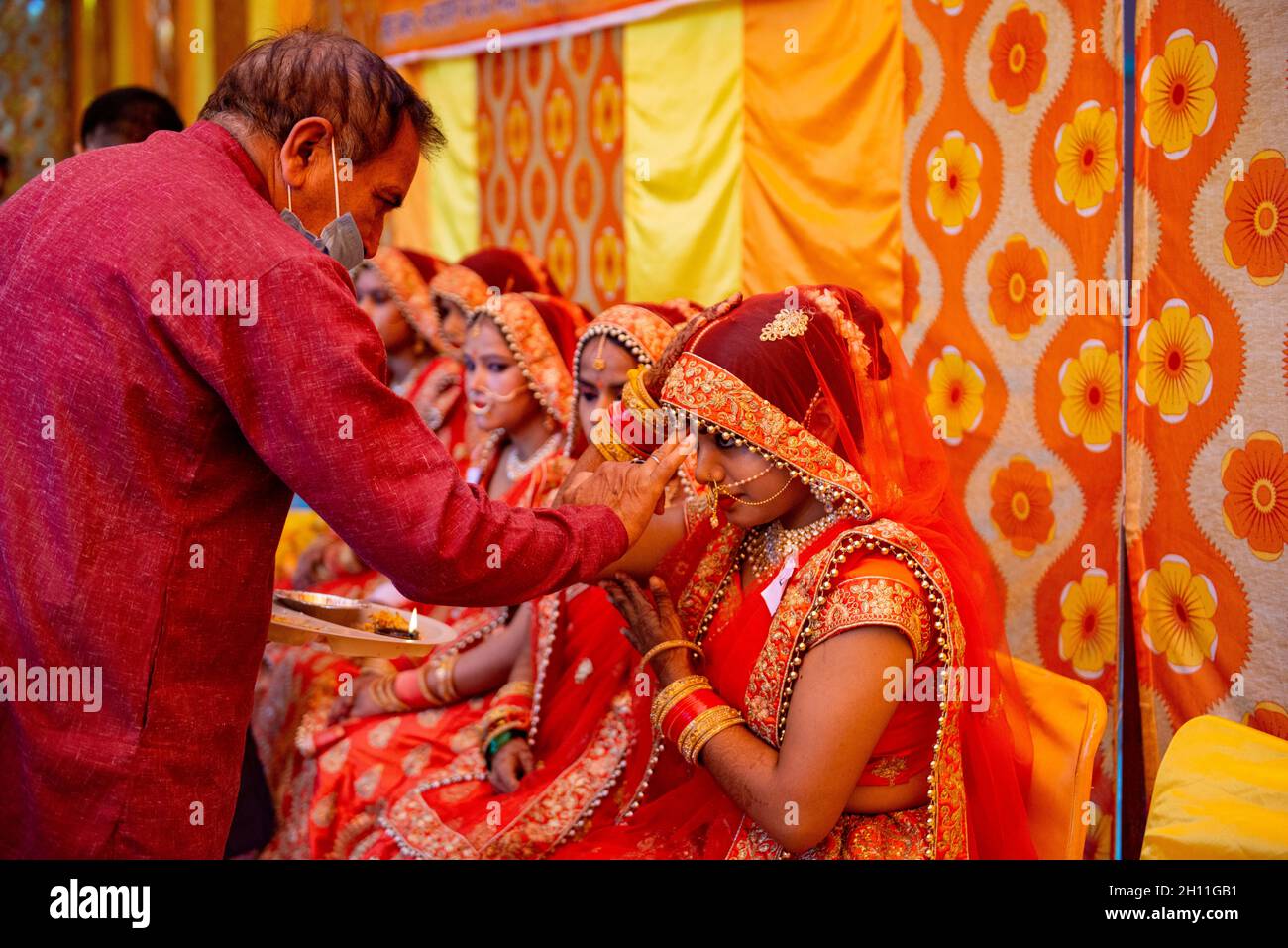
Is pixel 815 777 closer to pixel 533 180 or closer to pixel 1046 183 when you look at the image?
pixel 1046 183

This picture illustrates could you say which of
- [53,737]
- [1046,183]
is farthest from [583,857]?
[1046,183]

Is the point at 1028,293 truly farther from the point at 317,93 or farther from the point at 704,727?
the point at 317,93

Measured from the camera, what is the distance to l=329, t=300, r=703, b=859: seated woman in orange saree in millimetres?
2742

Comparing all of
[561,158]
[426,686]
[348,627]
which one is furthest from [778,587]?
[561,158]

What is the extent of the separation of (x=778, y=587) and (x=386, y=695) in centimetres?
162

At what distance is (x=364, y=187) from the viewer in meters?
1.94

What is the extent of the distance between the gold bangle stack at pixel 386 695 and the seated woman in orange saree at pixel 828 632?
1212mm

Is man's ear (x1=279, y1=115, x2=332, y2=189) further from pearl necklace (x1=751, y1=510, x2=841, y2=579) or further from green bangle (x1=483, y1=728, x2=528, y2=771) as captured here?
green bangle (x1=483, y1=728, x2=528, y2=771)

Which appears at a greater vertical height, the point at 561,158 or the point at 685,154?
the point at 561,158

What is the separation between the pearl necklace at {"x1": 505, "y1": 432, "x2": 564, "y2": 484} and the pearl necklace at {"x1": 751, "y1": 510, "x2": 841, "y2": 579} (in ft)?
4.83

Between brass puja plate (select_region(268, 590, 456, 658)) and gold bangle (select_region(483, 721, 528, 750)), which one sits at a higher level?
brass puja plate (select_region(268, 590, 456, 658))

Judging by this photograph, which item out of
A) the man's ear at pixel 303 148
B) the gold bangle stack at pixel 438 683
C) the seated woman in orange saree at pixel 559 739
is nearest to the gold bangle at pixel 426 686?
the gold bangle stack at pixel 438 683

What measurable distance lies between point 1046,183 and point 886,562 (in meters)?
1.84

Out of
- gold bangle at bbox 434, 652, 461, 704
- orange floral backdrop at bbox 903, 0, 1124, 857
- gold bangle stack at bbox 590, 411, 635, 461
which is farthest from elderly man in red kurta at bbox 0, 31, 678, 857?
orange floral backdrop at bbox 903, 0, 1124, 857
